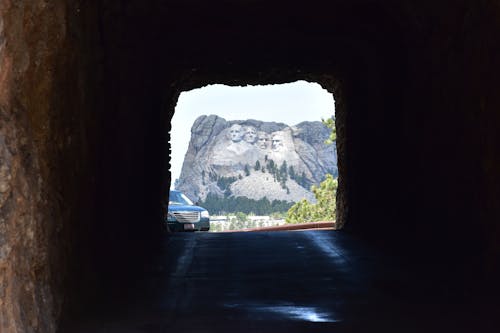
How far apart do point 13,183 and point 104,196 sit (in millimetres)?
3128

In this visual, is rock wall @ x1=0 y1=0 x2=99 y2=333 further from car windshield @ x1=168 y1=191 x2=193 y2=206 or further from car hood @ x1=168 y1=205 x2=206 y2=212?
car windshield @ x1=168 y1=191 x2=193 y2=206

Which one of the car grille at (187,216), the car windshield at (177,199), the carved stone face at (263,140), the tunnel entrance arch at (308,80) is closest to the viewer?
the tunnel entrance arch at (308,80)

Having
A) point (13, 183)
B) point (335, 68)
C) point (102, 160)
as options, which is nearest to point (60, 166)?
point (13, 183)

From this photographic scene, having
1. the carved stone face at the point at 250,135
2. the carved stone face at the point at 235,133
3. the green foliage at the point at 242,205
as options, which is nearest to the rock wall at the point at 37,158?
the green foliage at the point at 242,205

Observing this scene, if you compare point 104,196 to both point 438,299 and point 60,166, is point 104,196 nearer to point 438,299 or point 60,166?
point 60,166

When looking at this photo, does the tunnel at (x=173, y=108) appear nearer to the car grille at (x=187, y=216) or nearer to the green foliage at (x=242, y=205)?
the car grille at (x=187, y=216)

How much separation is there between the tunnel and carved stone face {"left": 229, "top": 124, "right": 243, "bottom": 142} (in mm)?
104979

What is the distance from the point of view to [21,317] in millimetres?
4590

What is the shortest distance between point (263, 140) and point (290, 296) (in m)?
116

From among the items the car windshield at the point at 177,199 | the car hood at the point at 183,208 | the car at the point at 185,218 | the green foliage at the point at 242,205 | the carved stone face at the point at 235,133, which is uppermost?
the carved stone face at the point at 235,133

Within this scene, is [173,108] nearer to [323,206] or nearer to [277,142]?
[323,206]

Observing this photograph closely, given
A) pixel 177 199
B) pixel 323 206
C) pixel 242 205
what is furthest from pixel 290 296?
pixel 242 205

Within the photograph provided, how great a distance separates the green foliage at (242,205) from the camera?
108000 mm

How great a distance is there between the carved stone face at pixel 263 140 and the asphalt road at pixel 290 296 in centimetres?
11125
